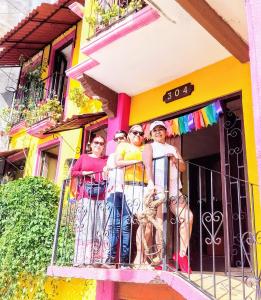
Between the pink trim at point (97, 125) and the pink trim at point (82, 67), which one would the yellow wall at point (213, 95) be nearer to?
the pink trim at point (97, 125)

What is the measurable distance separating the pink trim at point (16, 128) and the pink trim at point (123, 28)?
5.51 metres

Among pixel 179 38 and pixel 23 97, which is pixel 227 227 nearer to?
pixel 179 38

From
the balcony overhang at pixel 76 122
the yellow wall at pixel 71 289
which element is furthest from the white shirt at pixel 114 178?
the balcony overhang at pixel 76 122

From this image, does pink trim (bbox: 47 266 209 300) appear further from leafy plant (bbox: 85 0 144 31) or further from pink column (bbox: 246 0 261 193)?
leafy plant (bbox: 85 0 144 31)

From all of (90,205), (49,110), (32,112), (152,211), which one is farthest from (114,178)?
(32,112)

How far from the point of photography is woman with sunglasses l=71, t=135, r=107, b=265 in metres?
5.63

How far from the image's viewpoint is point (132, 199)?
5.02 m

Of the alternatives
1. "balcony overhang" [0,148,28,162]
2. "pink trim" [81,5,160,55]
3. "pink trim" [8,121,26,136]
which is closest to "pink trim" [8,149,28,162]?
"balcony overhang" [0,148,28,162]

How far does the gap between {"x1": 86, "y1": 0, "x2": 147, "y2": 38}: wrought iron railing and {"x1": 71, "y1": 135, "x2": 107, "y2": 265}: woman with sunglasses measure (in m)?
2.16

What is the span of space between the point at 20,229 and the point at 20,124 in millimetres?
5018

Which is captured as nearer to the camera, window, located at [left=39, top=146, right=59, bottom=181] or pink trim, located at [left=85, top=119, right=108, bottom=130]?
pink trim, located at [left=85, top=119, right=108, bottom=130]

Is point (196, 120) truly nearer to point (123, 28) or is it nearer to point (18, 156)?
point (123, 28)

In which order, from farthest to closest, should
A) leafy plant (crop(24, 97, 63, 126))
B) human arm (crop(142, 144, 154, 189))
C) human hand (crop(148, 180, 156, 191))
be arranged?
1. leafy plant (crop(24, 97, 63, 126))
2. human arm (crop(142, 144, 154, 189))
3. human hand (crop(148, 180, 156, 191))

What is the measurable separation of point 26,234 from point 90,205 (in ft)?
7.79
